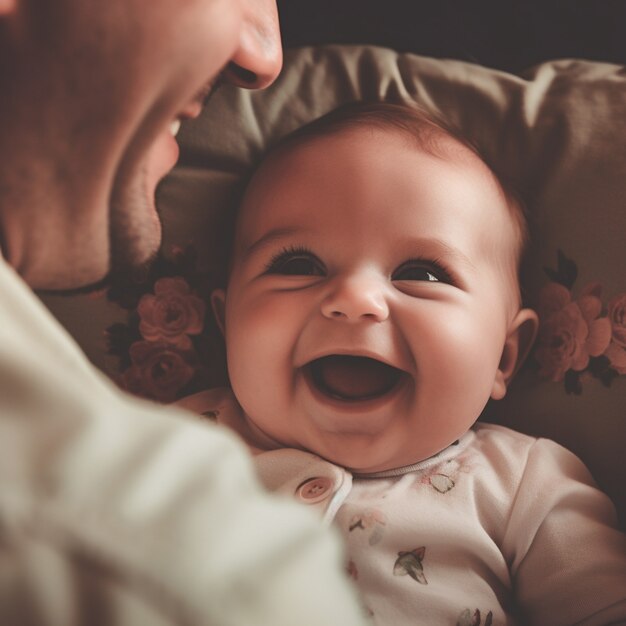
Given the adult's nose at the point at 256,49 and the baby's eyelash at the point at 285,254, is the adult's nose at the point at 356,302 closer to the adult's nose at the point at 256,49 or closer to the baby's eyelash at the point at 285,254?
the baby's eyelash at the point at 285,254

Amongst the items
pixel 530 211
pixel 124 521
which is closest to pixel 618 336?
pixel 530 211

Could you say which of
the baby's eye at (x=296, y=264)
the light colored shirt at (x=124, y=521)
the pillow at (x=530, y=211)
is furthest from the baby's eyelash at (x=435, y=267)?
the light colored shirt at (x=124, y=521)

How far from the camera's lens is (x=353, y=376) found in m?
1.01

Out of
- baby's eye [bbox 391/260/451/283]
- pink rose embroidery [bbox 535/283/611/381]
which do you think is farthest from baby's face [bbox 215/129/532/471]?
pink rose embroidery [bbox 535/283/611/381]

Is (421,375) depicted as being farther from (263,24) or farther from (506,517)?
(263,24)

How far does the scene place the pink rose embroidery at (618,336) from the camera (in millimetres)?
1069

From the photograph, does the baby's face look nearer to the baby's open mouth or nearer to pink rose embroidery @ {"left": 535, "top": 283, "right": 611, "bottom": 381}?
the baby's open mouth

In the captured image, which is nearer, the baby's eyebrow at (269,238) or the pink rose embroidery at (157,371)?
the baby's eyebrow at (269,238)

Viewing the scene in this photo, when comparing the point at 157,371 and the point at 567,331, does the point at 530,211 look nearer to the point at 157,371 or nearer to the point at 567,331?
the point at 567,331

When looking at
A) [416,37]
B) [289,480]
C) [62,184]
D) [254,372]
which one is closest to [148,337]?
[254,372]

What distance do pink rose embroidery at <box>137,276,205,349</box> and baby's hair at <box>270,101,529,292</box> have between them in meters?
0.27

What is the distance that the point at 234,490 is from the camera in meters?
0.37

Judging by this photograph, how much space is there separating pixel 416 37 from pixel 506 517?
0.99 meters

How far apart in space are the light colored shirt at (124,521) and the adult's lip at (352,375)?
599 mm
